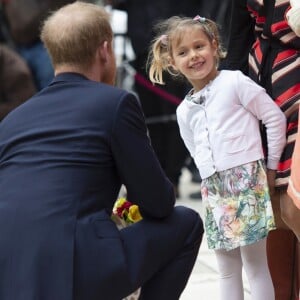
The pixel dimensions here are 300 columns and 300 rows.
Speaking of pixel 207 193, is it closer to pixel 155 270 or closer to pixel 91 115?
pixel 155 270

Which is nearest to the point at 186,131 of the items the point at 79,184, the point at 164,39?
the point at 164,39

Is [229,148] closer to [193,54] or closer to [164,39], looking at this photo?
[193,54]

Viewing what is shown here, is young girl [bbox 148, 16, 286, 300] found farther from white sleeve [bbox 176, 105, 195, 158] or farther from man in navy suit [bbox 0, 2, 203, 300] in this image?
man in navy suit [bbox 0, 2, 203, 300]

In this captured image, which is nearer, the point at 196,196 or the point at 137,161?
the point at 137,161

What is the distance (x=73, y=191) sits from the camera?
2.85 meters

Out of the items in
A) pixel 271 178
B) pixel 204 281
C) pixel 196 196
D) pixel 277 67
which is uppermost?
pixel 277 67

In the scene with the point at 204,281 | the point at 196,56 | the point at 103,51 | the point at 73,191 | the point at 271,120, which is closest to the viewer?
the point at 73,191

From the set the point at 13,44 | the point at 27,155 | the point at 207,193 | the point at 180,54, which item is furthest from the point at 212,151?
the point at 13,44

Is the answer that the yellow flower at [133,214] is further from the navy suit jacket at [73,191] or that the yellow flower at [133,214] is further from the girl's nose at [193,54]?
the girl's nose at [193,54]

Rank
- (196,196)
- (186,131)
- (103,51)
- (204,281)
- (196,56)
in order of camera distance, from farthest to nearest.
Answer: (196,196)
(204,281)
(186,131)
(196,56)
(103,51)

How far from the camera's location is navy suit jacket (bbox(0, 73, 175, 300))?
2.82 metres

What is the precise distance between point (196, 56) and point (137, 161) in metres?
0.56

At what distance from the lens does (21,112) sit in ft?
9.93

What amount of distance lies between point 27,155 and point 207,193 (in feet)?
2.35
